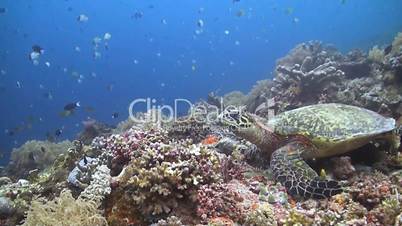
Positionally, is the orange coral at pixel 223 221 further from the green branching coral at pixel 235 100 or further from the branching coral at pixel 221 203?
the green branching coral at pixel 235 100

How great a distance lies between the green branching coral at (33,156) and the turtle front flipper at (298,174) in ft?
38.3

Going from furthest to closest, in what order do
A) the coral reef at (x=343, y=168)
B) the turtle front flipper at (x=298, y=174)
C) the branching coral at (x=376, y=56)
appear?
the branching coral at (x=376, y=56) < the coral reef at (x=343, y=168) < the turtle front flipper at (x=298, y=174)

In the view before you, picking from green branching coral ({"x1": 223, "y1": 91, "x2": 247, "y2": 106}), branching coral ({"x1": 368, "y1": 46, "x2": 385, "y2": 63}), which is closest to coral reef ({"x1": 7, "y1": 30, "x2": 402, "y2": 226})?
branching coral ({"x1": 368, "y1": 46, "x2": 385, "y2": 63})

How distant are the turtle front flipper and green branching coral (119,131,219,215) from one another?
99 centimetres

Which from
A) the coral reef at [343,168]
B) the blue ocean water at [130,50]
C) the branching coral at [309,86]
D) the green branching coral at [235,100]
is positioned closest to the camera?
the coral reef at [343,168]

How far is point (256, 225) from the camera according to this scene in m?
3.93

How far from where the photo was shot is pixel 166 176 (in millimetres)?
4270

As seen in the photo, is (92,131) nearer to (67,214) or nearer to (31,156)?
(31,156)

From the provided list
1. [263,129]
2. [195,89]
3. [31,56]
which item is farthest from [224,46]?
[263,129]

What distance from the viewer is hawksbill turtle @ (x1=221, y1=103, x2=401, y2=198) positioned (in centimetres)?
475

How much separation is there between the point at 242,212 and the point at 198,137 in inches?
139

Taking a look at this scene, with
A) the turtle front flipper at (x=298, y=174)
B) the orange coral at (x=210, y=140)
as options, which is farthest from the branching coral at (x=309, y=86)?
the turtle front flipper at (x=298, y=174)

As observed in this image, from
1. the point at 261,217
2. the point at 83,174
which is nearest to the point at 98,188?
the point at 83,174

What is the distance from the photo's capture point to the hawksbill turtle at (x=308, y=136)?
475 cm
